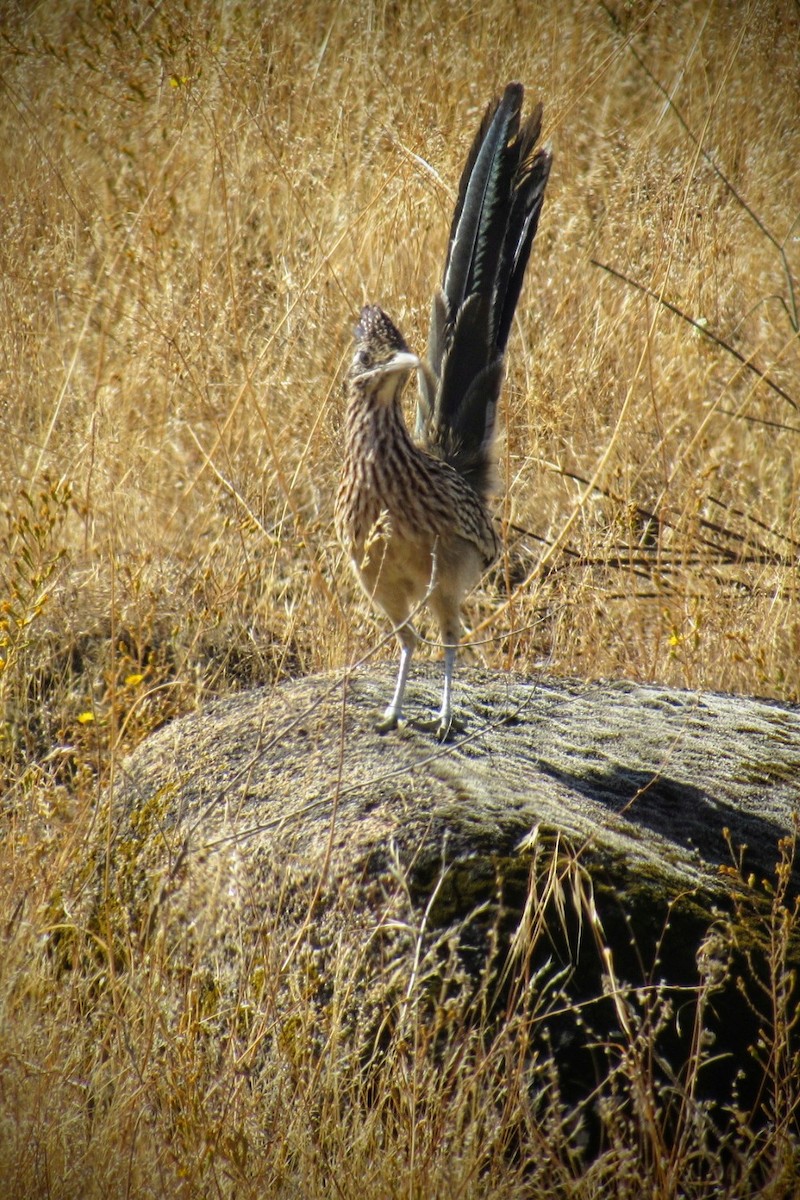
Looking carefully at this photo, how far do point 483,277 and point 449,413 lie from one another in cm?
48

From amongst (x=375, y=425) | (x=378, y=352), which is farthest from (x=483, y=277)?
(x=375, y=425)

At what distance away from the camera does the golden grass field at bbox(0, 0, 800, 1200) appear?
248 centimetres

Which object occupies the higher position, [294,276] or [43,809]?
[294,276]

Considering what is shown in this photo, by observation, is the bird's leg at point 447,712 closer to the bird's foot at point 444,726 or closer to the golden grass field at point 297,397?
the bird's foot at point 444,726

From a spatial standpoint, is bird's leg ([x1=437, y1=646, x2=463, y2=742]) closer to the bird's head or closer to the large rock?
the large rock

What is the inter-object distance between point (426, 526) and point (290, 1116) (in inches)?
69.8

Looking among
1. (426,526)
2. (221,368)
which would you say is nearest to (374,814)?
(426,526)

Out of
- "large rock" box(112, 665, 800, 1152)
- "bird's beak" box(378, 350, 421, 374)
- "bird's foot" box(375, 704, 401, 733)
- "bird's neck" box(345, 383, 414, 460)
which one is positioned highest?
"bird's beak" box(378, 350, 421, 374)

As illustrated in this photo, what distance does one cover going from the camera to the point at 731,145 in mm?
7730

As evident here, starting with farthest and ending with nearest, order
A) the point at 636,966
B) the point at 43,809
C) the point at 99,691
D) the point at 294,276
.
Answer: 1. the point at 294,276
2. the point at 99,691
3. the point at 43,809
4. the point at 636,966

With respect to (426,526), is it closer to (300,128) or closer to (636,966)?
(636,966)

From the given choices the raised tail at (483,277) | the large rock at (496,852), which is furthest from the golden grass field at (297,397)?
the raised tail at (483,277)

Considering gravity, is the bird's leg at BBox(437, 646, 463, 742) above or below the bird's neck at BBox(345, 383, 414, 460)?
below

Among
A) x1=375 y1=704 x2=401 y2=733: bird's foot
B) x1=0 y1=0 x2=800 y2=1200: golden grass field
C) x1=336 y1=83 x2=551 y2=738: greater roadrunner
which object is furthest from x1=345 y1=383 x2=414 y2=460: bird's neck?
x1=375 y1=704 x2=401 y2=733: bird's foot
